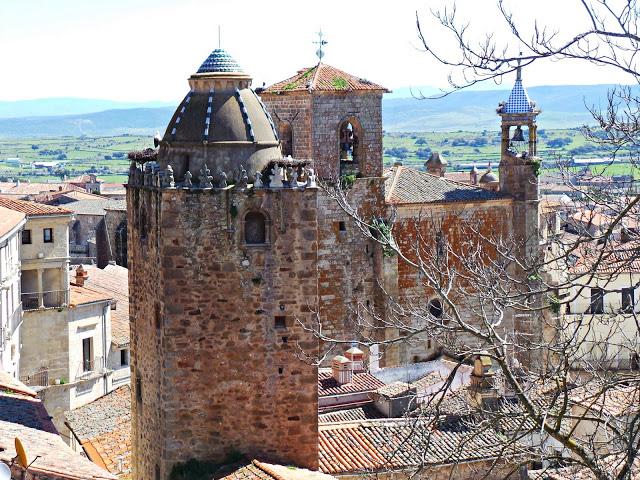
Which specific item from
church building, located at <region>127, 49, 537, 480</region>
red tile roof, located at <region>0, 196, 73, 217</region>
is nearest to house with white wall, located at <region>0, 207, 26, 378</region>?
red tile roof, located at <region>0, 196, 73, 217</region>

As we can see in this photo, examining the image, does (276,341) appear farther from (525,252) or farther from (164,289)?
(525,252)

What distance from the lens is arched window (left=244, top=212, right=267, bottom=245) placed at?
2412cm

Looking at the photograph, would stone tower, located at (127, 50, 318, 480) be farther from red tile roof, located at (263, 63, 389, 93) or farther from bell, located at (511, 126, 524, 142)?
bell, located at (511, 126, 524, 142)

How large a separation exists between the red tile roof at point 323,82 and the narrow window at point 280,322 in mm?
16305

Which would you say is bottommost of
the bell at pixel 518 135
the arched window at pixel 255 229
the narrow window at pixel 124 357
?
the narrow window at pixel 124 357

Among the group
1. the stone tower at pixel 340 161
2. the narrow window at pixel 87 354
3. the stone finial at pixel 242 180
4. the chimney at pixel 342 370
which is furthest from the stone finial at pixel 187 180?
the narrow window at pixel 87 354

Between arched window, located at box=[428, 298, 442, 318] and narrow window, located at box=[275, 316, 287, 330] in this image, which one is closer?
narrow window, located at box=[275, 316, 287, 330]

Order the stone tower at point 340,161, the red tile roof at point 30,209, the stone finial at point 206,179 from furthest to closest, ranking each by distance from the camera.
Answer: the red tile roof at point 30,209, the stone tower at point 340,161, the stone finial at point 206,179

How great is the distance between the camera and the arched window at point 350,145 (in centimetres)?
4075

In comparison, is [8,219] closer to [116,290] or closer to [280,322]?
[116,290]

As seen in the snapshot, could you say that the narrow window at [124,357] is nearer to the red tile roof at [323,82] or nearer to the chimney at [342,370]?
the red tile roof at [323,82]

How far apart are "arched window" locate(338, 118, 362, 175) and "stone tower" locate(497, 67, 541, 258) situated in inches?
228

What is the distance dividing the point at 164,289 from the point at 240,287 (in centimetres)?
138

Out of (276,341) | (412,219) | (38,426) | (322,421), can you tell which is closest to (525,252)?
(412,219)
